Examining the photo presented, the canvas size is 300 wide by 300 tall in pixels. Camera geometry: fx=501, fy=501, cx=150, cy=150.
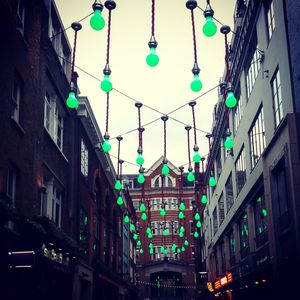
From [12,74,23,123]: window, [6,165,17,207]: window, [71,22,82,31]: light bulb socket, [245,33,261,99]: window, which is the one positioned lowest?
[6,165,17,207]: window

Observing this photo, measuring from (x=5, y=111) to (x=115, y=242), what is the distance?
102ft

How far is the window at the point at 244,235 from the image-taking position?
28.0 meters

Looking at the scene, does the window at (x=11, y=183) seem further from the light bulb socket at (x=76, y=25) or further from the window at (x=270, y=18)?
the window at (x=270, y=18)

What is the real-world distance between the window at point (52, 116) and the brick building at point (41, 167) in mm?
43

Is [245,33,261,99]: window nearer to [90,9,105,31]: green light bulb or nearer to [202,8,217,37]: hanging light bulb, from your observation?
[202,8,217,37]: hanging light bulb

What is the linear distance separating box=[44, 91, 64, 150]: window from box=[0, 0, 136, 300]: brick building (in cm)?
4

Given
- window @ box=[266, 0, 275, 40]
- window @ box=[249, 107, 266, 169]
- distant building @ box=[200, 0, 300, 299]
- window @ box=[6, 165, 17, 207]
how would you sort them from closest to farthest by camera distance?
window @ box=[6, 165, 17, 207] < distant building @ box=[200, 0, 300, 299] < window @ box=[266, 0, 275, 40] < window @ box=[249, 107, 266, 169]

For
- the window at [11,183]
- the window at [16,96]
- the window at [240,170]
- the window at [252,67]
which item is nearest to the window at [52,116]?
the window at [16,96]

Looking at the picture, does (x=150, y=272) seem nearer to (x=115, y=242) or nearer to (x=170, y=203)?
(x=170, y=203)

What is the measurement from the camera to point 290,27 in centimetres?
1680

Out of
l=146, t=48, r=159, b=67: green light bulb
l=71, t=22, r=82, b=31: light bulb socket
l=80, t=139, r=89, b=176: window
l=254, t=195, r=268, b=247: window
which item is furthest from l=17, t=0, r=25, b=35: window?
l=254, t=195, r=268, b=247: window

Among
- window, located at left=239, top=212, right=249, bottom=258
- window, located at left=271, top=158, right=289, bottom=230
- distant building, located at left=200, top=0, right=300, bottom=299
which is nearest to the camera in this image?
distant building, located at left=200, top=0, right=300, bottom=299

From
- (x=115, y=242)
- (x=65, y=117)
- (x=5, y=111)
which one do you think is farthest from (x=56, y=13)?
(x=115, y=242)

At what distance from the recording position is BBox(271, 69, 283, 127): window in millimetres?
18734
